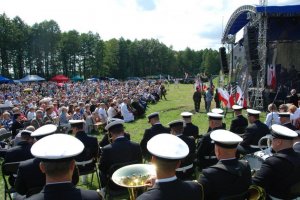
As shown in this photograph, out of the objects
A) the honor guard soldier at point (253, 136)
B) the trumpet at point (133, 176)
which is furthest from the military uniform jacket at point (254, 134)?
the trumpet at point (133, 176)

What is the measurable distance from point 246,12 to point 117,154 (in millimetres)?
20832

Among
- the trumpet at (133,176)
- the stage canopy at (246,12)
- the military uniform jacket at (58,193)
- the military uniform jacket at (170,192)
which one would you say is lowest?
the trumpet at (133,176)

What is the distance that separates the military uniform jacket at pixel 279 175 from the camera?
4402 millimetres

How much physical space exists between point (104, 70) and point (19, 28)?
27.8 metres

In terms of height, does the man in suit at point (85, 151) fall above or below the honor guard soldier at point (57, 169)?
below

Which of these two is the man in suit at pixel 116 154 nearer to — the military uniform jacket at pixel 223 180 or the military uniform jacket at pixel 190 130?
the military uniform jacket at pixel 223 180

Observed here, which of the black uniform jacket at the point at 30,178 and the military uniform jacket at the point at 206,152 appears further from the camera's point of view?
the military uniform jacket at the point at 206,152

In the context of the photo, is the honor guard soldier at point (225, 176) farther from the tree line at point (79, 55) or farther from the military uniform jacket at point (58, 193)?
the tree line at point (79, 55)

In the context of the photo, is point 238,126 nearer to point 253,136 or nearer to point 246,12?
point 253,136

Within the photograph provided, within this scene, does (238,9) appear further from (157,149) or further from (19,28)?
(19,28)

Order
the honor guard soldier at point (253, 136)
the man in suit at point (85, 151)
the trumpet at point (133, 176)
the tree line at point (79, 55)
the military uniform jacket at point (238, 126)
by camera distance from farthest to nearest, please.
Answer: the tree line at point (79, 55), the military uniform jacket at point (238, 126), the honor guard soldier at point (253, 136), the man in suit at point (85, 151), the trumpet at point (133, 176)

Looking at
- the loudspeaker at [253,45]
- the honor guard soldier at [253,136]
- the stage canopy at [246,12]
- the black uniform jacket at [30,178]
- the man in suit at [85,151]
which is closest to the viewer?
the black uniform jacket at [30,178]

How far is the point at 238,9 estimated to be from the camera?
77.1ft

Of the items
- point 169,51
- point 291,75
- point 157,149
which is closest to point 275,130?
point 157,149
